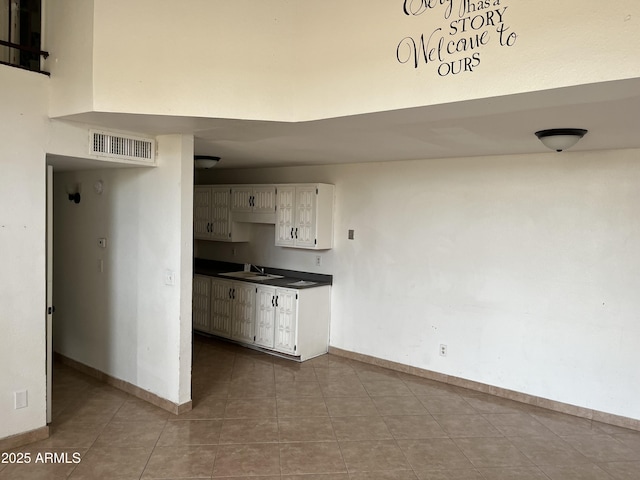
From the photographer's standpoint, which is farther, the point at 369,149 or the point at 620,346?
the point at 369,149

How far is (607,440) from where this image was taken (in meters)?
3.61

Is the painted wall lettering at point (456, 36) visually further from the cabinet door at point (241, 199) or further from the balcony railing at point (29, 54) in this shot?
the cabinet door at point (241, 199)

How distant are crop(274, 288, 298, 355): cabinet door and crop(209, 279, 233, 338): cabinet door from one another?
806 mm

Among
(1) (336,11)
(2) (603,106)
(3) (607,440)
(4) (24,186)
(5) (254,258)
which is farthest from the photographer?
(5) (254,258)

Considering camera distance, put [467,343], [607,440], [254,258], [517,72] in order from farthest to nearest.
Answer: [254,258]
[467,343]
[607,440]
[517,72]

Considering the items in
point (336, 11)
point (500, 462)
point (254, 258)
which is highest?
point (336, 11)

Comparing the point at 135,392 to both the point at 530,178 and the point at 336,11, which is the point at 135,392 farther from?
the point at 530,178

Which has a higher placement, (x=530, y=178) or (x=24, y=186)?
(x=530, y=178)

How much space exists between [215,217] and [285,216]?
1303mm

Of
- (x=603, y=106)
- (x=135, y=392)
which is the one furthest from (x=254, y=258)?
(x=603, y=106)

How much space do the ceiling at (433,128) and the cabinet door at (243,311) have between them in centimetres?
172

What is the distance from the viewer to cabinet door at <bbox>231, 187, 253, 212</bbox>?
6004mm

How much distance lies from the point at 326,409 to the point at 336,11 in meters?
3.06

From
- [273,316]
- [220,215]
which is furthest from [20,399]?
[220,215]
